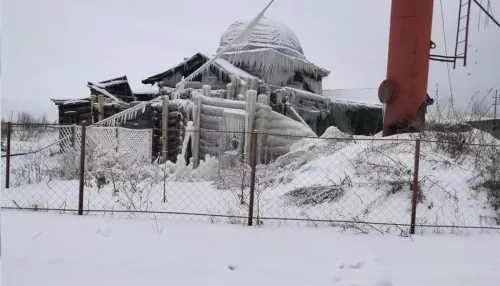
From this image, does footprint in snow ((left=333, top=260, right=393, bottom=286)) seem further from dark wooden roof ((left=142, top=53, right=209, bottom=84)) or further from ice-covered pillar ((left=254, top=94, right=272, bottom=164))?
dark wooden roof ((left=142, top=53, right=209, bottom=84))

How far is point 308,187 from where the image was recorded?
22.8 feet

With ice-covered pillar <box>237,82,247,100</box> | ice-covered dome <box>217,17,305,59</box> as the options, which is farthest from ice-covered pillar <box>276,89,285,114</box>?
ice-covered dome <box>217,17,305,59</box>

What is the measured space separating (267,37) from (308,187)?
1490cm

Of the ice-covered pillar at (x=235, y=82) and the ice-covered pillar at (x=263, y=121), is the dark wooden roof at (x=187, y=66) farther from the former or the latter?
the ice-covered pillar at (x=263, y=121)

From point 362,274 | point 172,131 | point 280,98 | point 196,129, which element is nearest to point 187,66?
point 280,98

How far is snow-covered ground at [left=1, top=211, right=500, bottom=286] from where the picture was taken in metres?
3.39

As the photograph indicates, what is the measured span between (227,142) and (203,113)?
5.18 ft

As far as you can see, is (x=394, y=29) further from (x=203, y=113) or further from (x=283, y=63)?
(x=283, y=63)

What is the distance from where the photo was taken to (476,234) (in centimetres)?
520

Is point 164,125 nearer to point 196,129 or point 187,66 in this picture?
point 196,129

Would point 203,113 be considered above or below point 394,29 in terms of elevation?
below

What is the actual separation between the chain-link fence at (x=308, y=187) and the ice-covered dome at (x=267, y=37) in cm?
1149

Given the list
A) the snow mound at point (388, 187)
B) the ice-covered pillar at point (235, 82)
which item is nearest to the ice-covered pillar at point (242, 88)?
the ice-covered pillar at point (235, 82)

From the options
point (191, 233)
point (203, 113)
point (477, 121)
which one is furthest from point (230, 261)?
point (203, 113)
